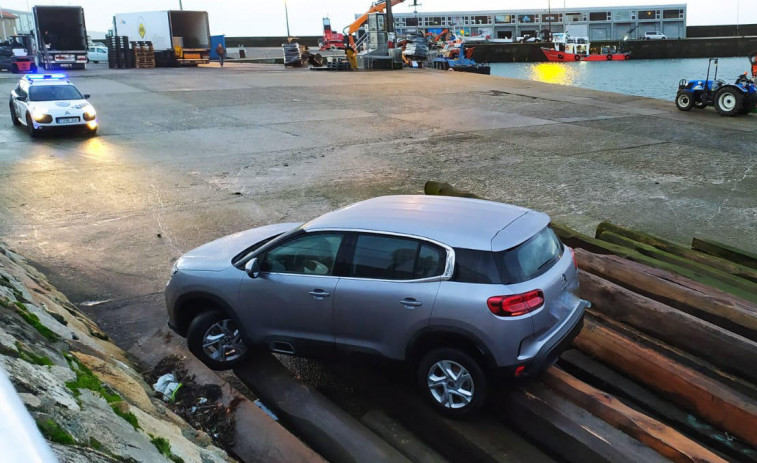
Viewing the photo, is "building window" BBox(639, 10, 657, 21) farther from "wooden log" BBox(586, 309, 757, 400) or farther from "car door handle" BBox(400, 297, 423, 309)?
"car door handle" BBox(400, 297, 423, 309)

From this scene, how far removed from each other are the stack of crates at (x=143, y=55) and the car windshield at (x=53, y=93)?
27.3 meters

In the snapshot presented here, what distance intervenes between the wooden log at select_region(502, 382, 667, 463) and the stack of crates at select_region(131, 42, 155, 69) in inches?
1755

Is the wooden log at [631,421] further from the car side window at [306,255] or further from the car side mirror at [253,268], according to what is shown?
the car side mirror at [253,268]

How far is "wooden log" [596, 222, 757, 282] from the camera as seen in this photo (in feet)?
23.8

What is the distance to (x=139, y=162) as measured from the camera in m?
15.2

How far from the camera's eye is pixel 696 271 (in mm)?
6898

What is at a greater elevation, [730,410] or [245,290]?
[245,290]

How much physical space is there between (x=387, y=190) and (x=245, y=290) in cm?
728

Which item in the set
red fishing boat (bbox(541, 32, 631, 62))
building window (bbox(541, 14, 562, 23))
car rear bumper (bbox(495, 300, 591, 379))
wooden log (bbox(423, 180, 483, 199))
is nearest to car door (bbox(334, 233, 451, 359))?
car rear bumper (bbox(495, 300, 591, 379))

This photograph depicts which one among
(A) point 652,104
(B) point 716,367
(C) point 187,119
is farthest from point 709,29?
(B) point 716,367

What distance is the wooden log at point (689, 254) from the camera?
725 cm

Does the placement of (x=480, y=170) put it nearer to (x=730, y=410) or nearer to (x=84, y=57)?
(x=730, y=410)

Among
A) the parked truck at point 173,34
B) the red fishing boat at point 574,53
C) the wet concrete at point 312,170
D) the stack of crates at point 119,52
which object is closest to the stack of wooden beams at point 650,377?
the wet concrete at point 312,170

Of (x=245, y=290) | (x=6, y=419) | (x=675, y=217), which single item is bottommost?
(x=675, y=217)
